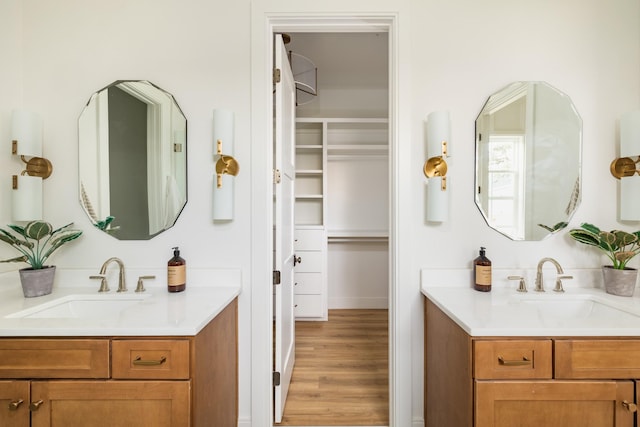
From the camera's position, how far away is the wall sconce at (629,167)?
1.44m

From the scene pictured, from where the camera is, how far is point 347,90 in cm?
332

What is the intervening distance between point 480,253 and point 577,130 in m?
0.91

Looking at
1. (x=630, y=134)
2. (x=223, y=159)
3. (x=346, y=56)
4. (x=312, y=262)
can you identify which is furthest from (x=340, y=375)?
(x=346, y=56)

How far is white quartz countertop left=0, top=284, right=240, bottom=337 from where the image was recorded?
0.98 m

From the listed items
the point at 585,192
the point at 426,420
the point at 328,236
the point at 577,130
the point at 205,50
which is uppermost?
the point at 205,50

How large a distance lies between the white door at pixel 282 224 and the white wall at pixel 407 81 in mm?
173

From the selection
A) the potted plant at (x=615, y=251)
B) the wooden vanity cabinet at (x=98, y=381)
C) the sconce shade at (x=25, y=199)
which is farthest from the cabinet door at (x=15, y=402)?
the potted plant at (x=615, y=251)

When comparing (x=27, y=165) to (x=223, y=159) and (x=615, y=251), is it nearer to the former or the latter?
(x=223, y=159)

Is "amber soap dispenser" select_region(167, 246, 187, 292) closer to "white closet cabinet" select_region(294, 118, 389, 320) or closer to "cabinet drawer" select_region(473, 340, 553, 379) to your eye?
"cabinet drawer" select_region(473, 340, 553, 379)

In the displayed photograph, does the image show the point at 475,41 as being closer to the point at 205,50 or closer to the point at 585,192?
the point at 585,192

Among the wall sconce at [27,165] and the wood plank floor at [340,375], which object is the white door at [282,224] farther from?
the wall sconce at [27,165]

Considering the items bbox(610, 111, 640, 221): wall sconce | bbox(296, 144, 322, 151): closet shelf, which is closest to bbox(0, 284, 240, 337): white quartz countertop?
bbox(296, 144, 322, 151): closet shelf

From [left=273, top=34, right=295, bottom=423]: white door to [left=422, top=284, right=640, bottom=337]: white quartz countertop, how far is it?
0.84 m

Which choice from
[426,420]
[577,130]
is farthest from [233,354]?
[577,130]
